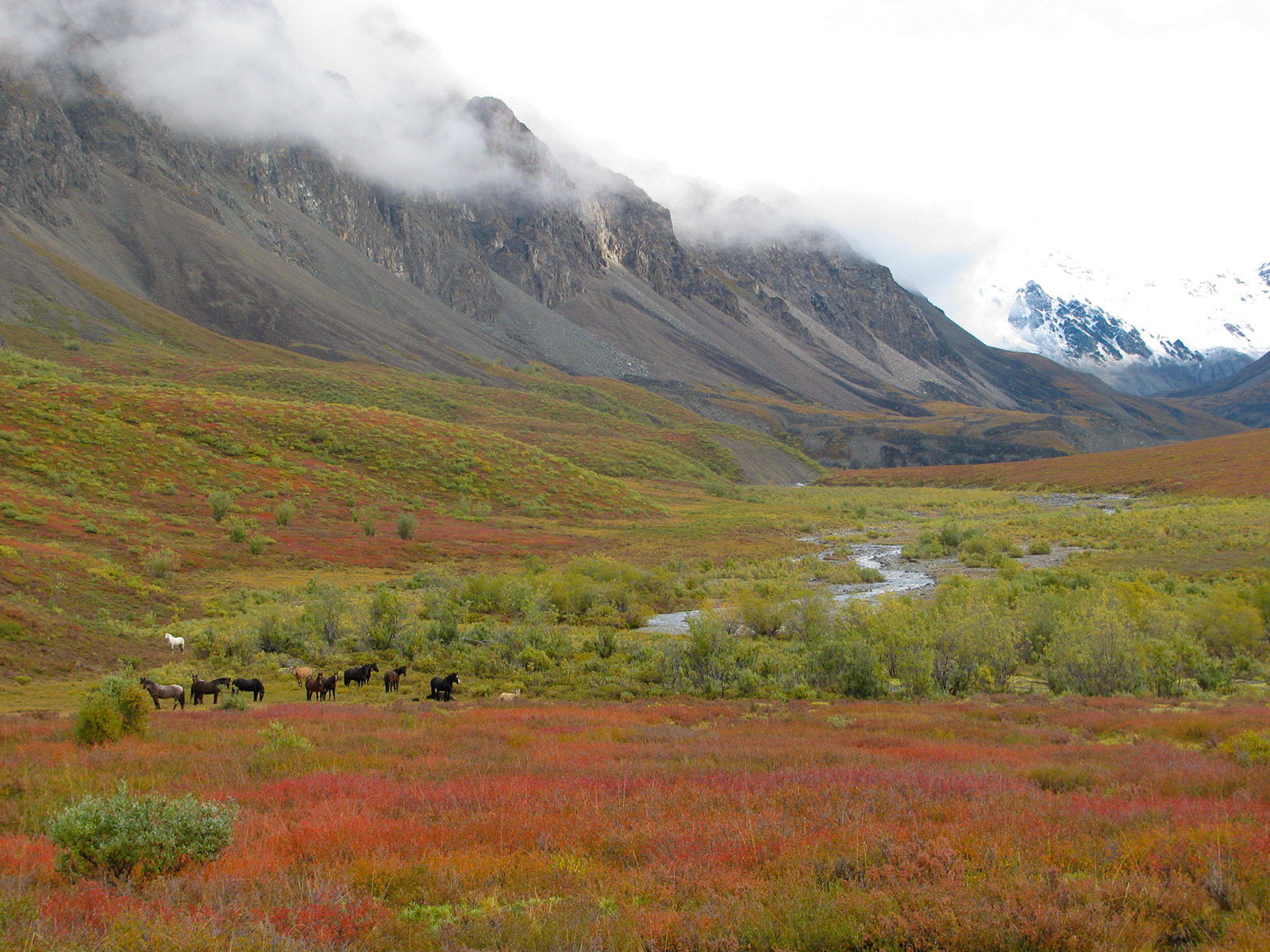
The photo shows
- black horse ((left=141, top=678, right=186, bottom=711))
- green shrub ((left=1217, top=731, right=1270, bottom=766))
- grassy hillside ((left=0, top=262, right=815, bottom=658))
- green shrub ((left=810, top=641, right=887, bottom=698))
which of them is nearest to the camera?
green shrub ((left=1217, top=731, right=1270, bottom=766))

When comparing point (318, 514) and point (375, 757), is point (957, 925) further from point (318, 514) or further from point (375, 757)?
point (318, 514)

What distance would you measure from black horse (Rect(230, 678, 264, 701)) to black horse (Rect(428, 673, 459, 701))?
3.73 m

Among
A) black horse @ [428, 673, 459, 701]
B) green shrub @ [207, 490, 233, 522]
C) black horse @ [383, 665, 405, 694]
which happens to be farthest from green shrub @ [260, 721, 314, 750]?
green shrub @ [207, 490, 233, 522]

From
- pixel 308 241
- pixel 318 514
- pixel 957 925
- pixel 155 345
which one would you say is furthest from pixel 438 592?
pixel 308 241

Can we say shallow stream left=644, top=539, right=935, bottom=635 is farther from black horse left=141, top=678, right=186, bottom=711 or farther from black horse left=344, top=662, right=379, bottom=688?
black horse left=141, top=678, right=186, bottom=711

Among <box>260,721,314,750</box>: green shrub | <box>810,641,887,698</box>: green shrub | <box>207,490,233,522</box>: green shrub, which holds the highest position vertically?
<box>207,490,233,522</box>: green shrub

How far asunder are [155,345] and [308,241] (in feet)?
207

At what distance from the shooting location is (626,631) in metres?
29.8

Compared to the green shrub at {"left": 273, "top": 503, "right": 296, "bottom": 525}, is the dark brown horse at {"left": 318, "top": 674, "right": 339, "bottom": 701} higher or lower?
lower

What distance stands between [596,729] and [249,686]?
29.6 ft

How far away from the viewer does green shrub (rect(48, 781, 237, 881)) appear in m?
6.66

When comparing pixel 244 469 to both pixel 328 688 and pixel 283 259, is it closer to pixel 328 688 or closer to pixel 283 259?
pixel 328 688

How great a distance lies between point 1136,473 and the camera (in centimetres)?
9562

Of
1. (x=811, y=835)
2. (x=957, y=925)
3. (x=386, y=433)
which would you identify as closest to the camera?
(x=957, y=925)
